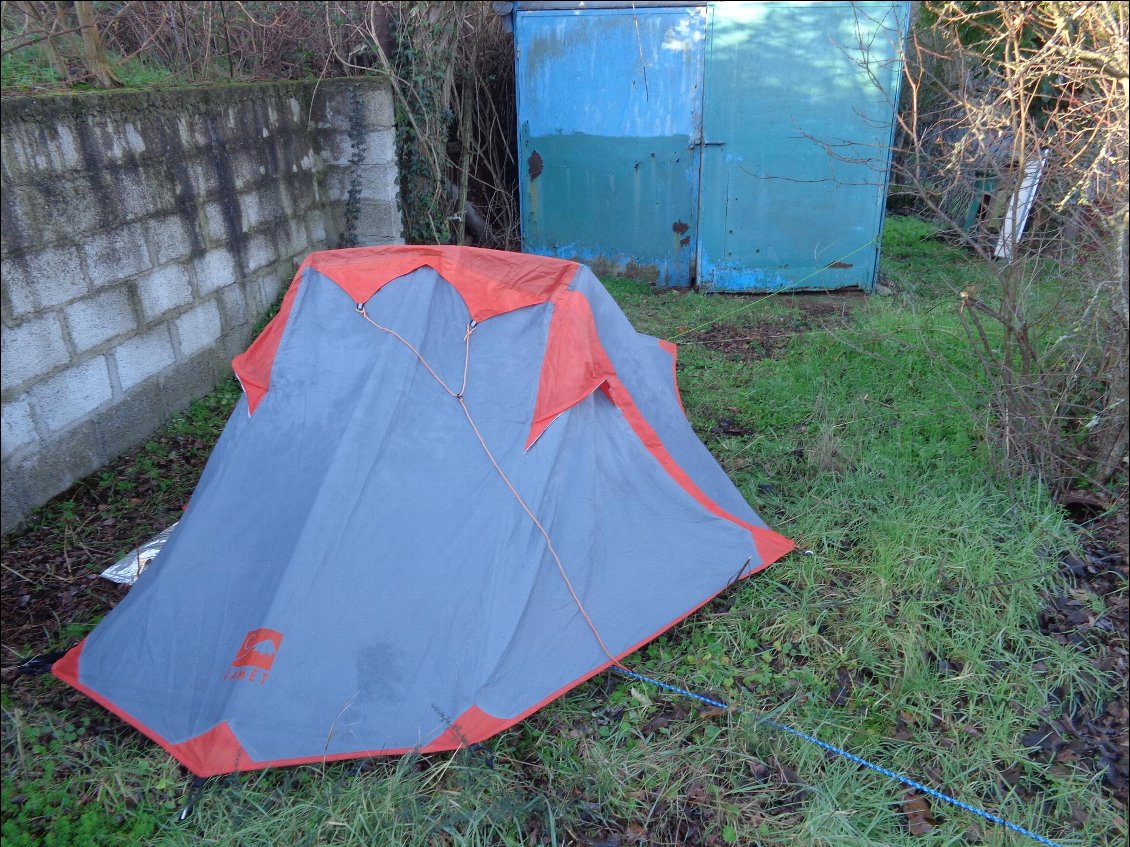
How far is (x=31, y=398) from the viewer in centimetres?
310

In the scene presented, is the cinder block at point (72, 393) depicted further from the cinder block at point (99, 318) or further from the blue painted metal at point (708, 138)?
the blue painted metal at point (708, 138)

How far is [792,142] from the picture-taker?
6074 mm

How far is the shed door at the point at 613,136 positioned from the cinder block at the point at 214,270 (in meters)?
2.80

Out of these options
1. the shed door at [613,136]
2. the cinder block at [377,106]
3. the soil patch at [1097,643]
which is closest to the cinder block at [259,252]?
the cinder block at [377,106]

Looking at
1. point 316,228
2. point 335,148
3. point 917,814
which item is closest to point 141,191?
point 316,228

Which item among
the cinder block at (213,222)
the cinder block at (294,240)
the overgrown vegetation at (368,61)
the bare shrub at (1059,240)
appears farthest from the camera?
the cinder block at (294,240)

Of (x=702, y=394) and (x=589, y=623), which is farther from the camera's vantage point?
(x=702, y=394)

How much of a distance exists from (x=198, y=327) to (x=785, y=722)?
331 cm

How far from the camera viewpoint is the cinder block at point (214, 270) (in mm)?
4145

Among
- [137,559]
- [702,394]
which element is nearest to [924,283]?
[702,394]

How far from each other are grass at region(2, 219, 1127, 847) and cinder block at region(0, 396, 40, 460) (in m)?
0.33

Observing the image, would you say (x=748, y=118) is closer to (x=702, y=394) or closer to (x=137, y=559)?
(x=702, y=394)

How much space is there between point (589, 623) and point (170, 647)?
125 centimetres

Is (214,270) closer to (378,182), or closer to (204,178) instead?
(204,178)
